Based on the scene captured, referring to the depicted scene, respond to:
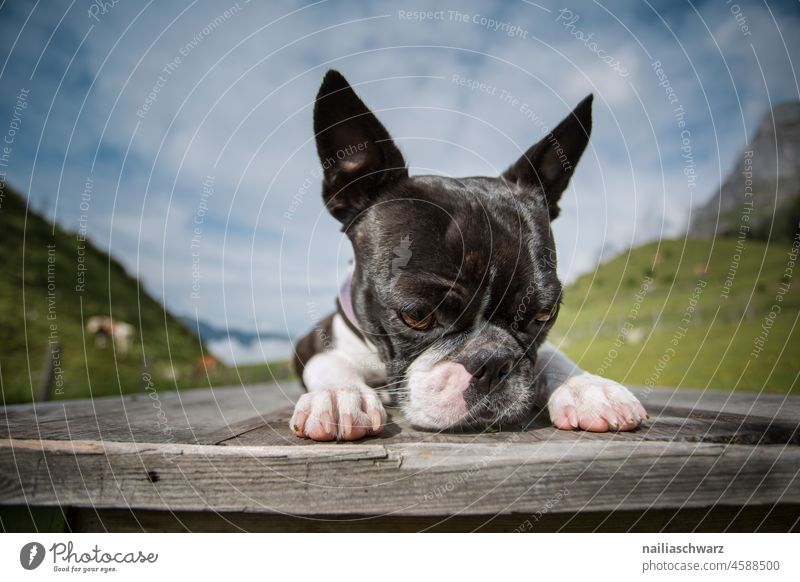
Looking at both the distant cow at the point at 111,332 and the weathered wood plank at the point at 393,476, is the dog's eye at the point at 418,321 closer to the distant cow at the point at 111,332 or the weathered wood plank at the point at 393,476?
the weathered wood plank at the point at 393,476

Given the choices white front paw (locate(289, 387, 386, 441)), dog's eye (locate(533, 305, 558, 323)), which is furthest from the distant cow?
dog's eye (locate(533, 305, 558, 323))

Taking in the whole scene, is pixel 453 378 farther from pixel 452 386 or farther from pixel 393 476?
pixel 393 476

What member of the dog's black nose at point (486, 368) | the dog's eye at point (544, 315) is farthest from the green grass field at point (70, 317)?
the dog's eye at point (544, 315)

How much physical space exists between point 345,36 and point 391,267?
129 cm

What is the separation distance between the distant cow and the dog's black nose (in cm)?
230

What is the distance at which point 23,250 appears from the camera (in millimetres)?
2904

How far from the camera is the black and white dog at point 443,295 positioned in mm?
1873

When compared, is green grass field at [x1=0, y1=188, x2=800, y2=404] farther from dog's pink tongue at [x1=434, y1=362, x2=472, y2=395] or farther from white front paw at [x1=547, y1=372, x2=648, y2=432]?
dog's pink tongue at [x1=434, y1=362, x2=472, y2=395]

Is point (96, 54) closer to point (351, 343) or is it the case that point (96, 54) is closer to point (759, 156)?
point (351, 343)

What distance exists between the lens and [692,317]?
11.6 ft

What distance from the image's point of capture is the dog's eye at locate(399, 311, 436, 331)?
82.7 inches

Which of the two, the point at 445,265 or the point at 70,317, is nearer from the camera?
the point at 445,265

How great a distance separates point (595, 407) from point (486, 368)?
1.34ft

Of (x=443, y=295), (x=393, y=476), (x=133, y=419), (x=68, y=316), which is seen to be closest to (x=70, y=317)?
(x=68, y=316)
